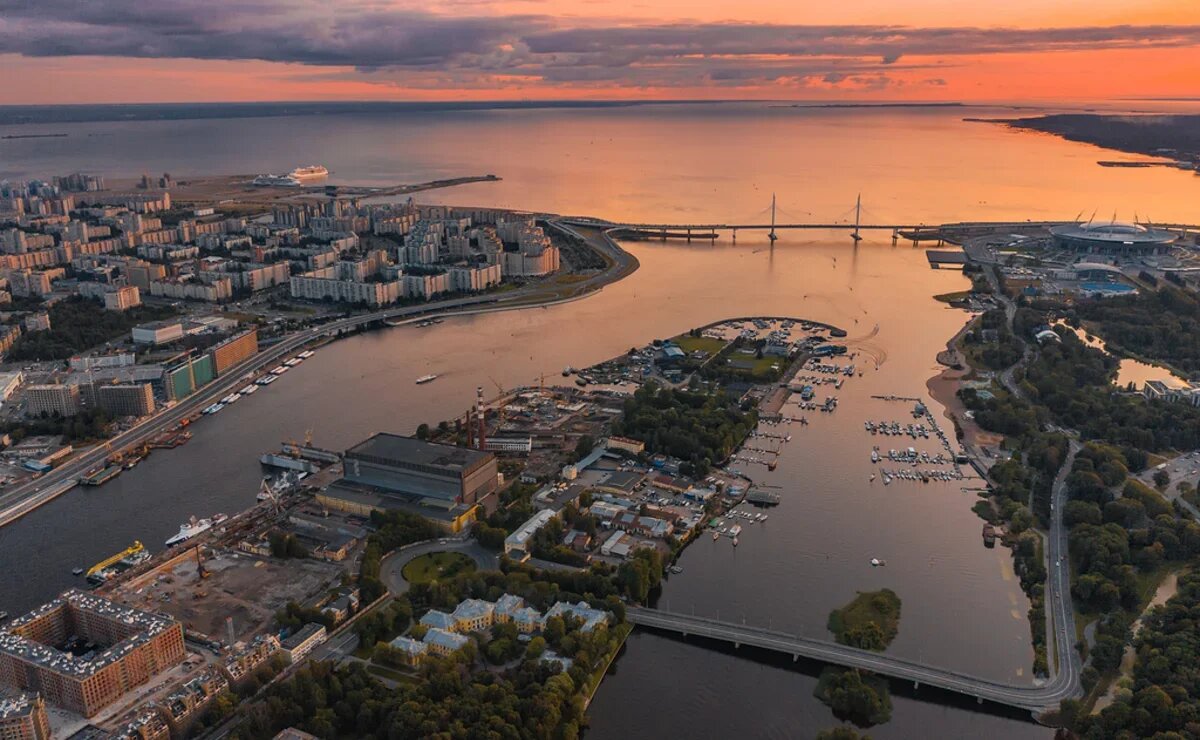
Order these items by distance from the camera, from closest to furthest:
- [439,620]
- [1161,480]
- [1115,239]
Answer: [439,620] < [1161,480] < [1115,239]

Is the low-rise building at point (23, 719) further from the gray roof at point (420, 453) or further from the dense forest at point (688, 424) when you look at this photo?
the dense forest at point (688, 424)

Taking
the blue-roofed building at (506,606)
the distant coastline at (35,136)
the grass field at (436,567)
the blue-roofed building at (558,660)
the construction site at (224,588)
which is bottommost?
the grass field at (436,567)

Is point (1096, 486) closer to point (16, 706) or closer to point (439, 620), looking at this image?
point (439, 620)

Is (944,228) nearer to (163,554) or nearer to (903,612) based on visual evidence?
(903,612)

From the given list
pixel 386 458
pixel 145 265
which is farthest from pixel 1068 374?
pixel 145 265

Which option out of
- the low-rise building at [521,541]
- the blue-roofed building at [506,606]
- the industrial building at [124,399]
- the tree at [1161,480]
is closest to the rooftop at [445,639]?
the blue-roofed building at [506,606]

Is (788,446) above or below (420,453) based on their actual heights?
below

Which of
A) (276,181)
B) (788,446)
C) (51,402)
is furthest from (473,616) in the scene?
(276,181)
